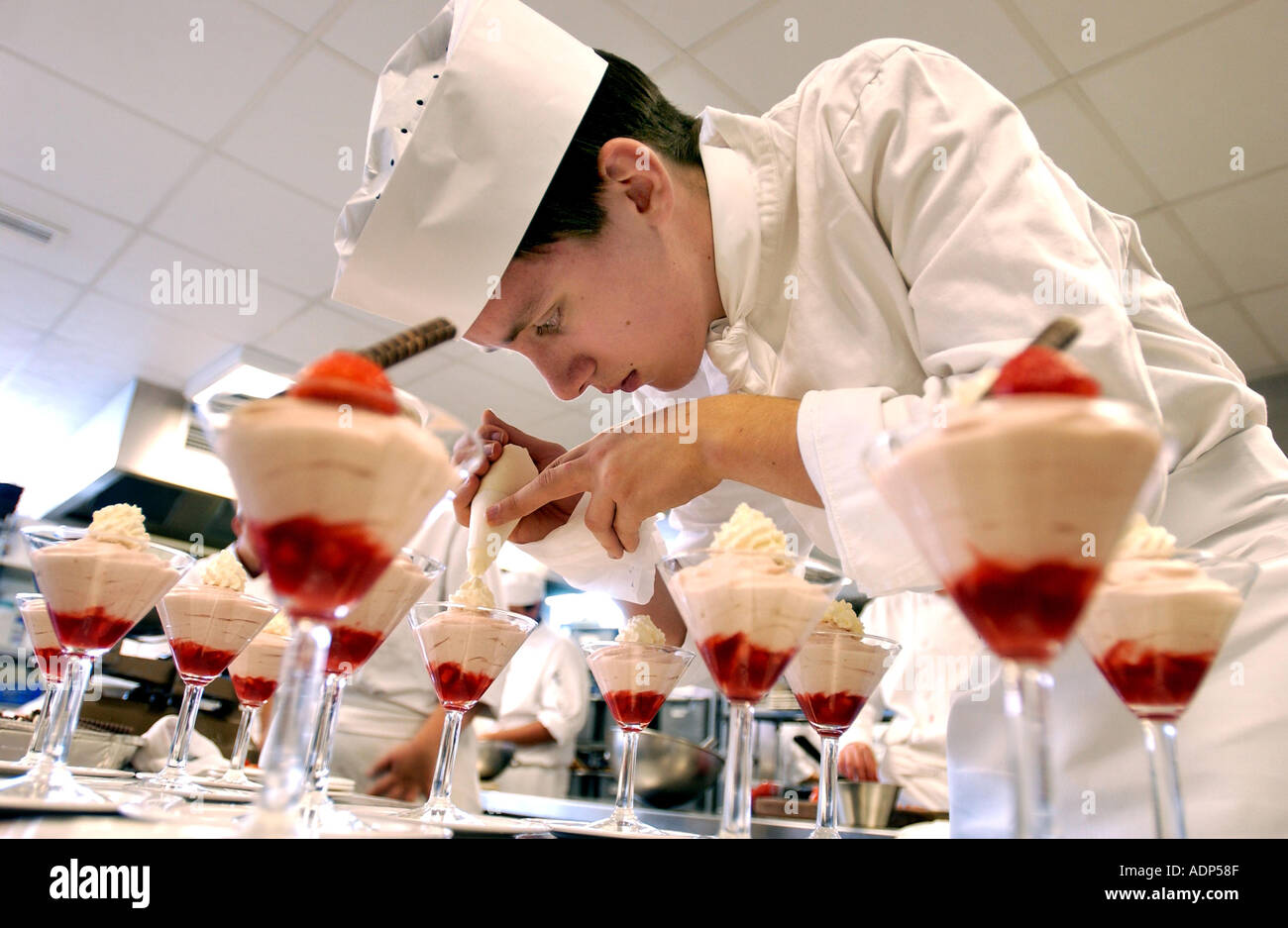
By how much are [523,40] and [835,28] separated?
1.94 metres

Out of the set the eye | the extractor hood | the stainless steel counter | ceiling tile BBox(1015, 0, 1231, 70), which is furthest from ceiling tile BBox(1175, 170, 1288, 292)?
the extractor hood

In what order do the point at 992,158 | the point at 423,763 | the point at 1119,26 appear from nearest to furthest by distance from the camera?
the point at 992,158 < the point at 423,763 < the point at 1119,26

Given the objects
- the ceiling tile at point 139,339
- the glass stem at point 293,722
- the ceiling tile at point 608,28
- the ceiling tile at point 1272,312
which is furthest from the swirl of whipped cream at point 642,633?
the ceiling tile at point 139,339

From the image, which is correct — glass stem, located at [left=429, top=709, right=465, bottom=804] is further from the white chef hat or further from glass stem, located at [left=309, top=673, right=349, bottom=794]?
the white chef hat

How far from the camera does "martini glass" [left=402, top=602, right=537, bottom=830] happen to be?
4.83 feet

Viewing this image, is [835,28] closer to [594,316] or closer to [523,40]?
[523,40]

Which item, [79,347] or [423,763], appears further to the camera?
[79,347]

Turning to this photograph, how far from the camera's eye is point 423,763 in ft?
A: 7.97

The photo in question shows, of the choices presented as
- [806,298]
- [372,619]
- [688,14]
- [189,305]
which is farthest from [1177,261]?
[189,305]

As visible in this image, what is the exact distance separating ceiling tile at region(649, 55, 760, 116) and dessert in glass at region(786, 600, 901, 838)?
2.57 m

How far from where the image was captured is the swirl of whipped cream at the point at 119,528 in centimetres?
127

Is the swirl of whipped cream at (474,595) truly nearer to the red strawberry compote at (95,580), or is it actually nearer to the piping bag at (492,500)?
the piping bag at (492,500)

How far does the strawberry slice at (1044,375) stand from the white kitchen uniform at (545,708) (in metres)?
4.75
